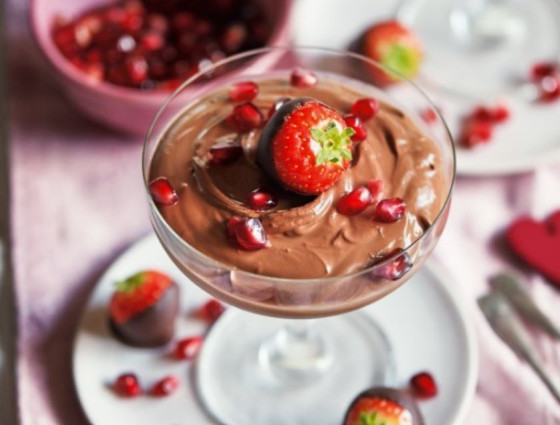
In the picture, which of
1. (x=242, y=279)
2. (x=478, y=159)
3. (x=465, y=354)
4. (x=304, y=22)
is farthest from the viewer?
(x=304, y=22)

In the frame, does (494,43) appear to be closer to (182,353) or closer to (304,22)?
(304,22)

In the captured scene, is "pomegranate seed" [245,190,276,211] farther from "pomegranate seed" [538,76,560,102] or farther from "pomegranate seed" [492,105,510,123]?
"pomegranate seed" [538,76,560,102]

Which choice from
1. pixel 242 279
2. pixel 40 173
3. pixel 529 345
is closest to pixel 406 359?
pixel 529 345

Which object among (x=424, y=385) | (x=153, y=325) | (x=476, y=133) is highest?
(x=476, y=133)

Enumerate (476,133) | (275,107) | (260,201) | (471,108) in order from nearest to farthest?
(260,201)
(275,107)
(476,133)
(471,108)

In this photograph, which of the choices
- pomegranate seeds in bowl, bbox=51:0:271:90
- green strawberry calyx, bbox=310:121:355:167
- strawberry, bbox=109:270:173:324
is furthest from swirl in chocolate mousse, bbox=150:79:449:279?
pomegranate seeds in bowl, bbox=51:0:271:90

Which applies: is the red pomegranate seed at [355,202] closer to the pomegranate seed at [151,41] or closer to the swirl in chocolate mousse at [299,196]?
the swirl in chocolate mousse at [299,196]

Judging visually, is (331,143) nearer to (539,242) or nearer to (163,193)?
(163,193)

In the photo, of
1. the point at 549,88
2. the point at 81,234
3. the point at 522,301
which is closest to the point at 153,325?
the point at 81,234
